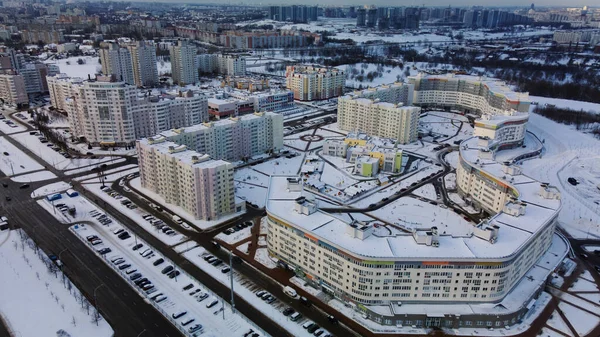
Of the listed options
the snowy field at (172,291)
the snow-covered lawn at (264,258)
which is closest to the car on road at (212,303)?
the snowy field at (172,291)

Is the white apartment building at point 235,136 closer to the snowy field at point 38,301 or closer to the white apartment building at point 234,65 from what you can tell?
the snowy field at point 38,301

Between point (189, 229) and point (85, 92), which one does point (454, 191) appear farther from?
point (85, 92)

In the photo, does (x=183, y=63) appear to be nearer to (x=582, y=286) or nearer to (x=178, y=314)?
(x=178, y=314)

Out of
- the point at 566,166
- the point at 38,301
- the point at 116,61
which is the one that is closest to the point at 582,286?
the point at 566,166

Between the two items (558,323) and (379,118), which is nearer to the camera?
(558,323)

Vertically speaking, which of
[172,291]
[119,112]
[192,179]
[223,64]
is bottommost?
[172,291]

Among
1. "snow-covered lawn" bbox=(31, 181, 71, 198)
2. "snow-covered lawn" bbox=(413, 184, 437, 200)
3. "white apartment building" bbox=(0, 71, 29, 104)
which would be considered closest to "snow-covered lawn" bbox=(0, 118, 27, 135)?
"white apartment building" bbox=(0, 71, 29, 104)
